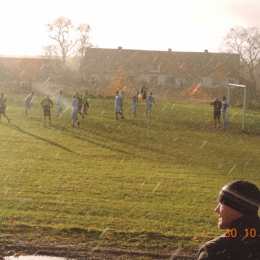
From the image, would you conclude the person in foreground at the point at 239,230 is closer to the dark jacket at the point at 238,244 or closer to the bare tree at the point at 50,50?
the dark jacket at the point at 238,244

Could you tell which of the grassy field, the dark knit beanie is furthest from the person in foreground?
the grassy field

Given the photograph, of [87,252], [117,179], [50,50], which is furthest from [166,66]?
[87,252]

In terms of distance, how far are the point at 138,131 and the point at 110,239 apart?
16665 millimetres

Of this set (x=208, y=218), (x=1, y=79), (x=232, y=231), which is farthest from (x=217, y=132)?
(x=1, y=79)

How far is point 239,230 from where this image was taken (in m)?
2.74

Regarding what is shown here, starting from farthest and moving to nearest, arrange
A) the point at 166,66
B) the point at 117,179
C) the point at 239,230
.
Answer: the point at 166,66 < the point at 117,179 < the point at 239,230

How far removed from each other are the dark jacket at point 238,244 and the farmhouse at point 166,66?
6538cm

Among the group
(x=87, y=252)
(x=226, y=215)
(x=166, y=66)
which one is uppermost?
(x=166, y=66)

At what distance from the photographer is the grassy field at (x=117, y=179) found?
7906 mm

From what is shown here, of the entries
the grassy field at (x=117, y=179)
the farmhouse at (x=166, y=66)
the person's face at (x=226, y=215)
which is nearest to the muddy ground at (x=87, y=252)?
the grassy field at (x=117, y=179)

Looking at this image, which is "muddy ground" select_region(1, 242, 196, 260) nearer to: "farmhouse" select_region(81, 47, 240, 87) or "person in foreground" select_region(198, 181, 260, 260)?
"person in foreground" select_region(198, 181, 260, 260)

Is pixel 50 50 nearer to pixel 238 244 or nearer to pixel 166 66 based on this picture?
pixel 166 66

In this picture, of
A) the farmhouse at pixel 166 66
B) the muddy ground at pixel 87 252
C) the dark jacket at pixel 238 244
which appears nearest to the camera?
the dark jacket at pixel 238 244

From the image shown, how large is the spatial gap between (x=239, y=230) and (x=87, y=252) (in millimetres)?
4635
